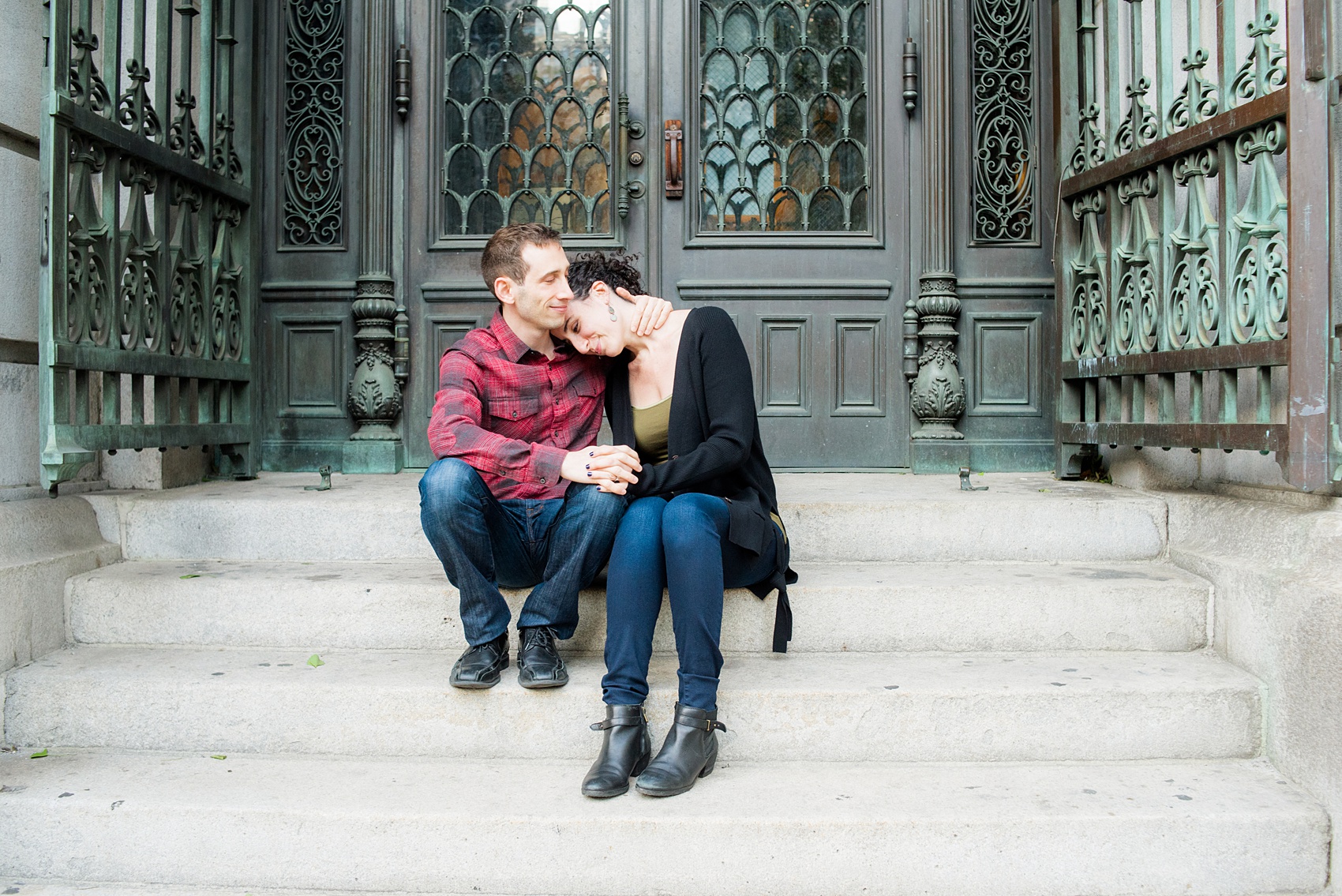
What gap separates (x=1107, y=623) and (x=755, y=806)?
4.50ft

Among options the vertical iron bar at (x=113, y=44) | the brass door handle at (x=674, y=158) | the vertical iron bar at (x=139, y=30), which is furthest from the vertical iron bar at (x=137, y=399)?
the brass door handle at (x=674, y=158)

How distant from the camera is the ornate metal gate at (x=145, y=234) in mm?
3012

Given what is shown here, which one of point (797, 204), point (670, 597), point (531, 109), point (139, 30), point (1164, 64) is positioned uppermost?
point (531, 109)

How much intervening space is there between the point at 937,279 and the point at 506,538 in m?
2.67

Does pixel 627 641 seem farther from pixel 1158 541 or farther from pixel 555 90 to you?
pixel 555 90

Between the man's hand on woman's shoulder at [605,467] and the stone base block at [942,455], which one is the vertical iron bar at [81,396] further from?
the stone base block at [942,455]

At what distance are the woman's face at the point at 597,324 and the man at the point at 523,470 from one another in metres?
0.04

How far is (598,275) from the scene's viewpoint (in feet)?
9.35

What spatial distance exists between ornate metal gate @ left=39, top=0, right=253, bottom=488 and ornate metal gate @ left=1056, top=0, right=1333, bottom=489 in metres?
3.52

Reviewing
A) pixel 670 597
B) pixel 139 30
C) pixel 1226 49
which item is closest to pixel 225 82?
pixel 139 30

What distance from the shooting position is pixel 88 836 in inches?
90.0

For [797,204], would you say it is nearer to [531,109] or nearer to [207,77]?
[531,109]

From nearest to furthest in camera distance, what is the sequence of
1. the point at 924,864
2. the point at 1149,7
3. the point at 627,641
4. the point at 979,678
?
1. the point at 924,864
2. the point at 627,641
3. the point at 979,678
4. the point at 1149,7

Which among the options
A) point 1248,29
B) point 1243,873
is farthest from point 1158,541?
point 1248,29
